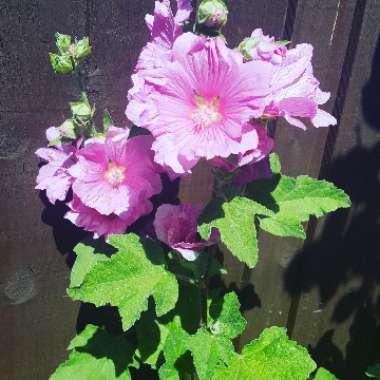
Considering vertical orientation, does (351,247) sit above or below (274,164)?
below

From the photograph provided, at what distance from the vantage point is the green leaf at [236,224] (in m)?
1.05

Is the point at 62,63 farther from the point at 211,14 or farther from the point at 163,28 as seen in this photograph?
the point at 211,14

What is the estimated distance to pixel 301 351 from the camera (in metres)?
1.31

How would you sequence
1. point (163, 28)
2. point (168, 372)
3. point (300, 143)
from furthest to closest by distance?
point (300, 143) → point (168, 372) → point (163, 28)

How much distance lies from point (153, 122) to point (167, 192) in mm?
609

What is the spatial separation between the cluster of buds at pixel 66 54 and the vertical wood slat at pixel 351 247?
2.86 ft

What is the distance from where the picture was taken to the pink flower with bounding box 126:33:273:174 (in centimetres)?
93

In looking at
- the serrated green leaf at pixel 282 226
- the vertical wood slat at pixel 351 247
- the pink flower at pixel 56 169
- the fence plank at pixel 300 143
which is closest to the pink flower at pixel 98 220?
the pink flower at pixel 56 169

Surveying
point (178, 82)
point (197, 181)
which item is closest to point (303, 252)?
point (197, 181)

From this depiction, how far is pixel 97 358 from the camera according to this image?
1480 millimetres

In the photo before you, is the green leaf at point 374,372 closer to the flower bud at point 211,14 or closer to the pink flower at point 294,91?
the pink flower at point 294,91

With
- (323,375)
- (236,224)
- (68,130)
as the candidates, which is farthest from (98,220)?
(323,375)

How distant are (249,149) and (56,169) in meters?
0.57

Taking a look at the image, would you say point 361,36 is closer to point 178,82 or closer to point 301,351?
point 178,82
